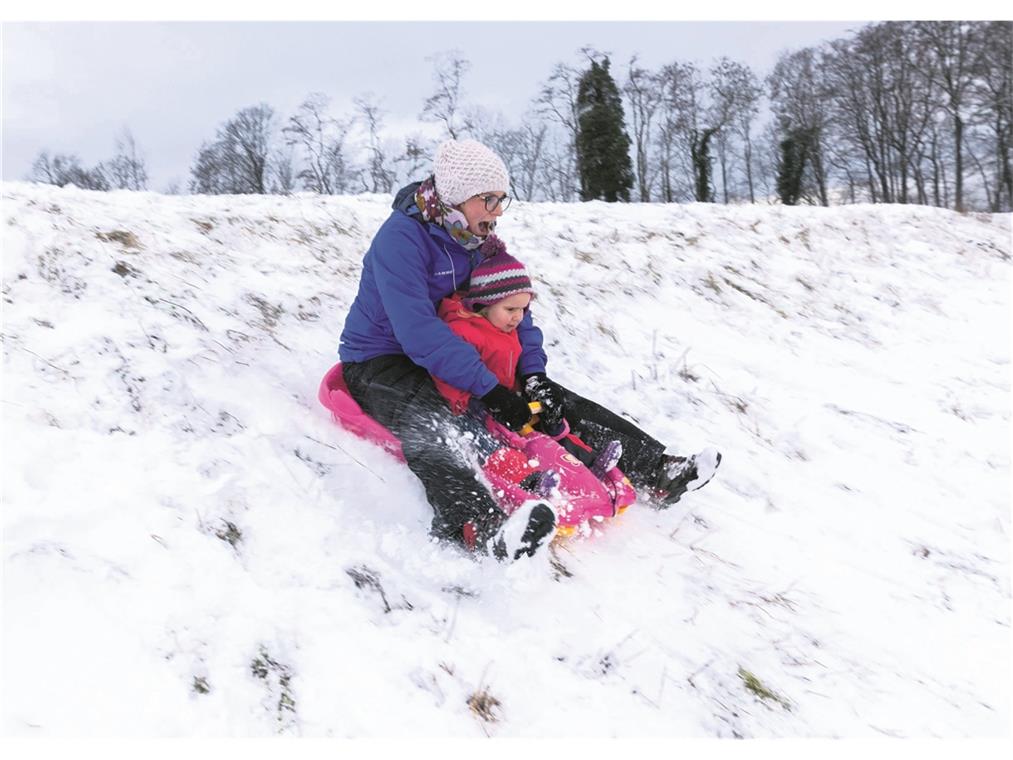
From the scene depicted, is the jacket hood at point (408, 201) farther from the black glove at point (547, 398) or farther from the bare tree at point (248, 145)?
the bare tree at point (248, 145)

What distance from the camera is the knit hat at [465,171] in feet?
10.5

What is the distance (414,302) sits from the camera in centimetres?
309

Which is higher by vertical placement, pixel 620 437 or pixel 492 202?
pixel 492 202

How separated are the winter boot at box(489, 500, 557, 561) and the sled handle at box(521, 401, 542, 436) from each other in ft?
2.52

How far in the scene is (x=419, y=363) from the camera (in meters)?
3.10

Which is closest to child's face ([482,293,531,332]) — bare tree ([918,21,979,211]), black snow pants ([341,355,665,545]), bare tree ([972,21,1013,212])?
black snow pants ([341,355,665,545])

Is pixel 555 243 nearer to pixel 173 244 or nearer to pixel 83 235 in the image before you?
pixel 173 244

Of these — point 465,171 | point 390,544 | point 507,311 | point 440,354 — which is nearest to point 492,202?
point 465,171

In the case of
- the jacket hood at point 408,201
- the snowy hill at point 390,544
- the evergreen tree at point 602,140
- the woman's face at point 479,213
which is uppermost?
the evergreen tree at point 602,140

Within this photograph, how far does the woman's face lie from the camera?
10.7ft

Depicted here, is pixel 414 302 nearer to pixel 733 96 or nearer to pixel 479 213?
pixel 479 213

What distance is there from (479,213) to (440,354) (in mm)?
761

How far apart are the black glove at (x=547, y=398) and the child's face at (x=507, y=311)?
306mm

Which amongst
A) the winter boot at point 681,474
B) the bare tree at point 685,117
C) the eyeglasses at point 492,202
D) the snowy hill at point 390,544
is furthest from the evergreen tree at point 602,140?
the winter boot at point 681,474
